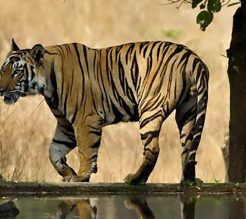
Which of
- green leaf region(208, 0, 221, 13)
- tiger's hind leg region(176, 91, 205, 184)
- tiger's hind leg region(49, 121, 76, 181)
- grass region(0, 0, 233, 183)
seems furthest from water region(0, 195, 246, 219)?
grass region(0, 0, 233, 183)

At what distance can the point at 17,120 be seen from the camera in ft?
78.9

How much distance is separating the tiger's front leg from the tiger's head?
2.28ft

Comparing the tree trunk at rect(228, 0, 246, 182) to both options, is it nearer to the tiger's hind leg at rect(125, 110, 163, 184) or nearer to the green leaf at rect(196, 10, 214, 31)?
the green leaf at rect(196, 10, 214, 31)

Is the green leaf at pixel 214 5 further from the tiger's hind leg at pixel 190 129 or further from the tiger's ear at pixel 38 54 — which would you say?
the tiger's ear at pixel 38 54

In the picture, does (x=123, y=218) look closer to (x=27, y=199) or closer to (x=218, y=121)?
(x=27, y=199)

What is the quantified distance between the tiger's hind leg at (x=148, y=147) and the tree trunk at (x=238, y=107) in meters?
1.89

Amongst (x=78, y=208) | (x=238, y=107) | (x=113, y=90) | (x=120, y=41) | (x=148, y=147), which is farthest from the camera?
(x=120, y=41)

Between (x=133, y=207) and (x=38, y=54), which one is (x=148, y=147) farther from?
(x=133, y=207)

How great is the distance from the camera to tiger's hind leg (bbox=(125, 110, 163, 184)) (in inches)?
523

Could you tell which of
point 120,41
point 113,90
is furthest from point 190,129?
point 120,41

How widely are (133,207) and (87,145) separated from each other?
233cm

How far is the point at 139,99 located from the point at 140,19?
546 inches

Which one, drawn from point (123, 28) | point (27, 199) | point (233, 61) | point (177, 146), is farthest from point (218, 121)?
point (27, 199)

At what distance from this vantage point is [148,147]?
13.4m
